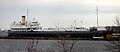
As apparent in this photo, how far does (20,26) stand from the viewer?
119812 mm

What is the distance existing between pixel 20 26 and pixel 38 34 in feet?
46.3

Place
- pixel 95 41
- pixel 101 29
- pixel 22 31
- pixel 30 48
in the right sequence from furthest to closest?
pixel 22 31 < pixel 101 29 < pixel 95 41 < pixel 30 48

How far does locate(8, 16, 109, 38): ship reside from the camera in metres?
102

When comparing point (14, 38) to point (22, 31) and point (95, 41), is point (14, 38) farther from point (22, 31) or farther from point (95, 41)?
point (95, 41)

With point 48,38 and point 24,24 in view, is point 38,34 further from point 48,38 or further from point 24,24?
point 24,24

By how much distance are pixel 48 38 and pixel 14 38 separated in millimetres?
10333

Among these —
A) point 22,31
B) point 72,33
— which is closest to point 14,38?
point 22,31

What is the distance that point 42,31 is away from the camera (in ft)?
366

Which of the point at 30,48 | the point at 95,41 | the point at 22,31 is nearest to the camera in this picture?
the point at 30,48

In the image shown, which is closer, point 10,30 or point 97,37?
point 97,37

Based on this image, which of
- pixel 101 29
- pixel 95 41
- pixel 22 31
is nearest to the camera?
pixel 95 41

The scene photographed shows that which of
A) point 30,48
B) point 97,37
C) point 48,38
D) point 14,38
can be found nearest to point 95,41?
point 97,37

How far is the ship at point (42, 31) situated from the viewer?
10250 cm

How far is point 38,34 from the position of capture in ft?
353
